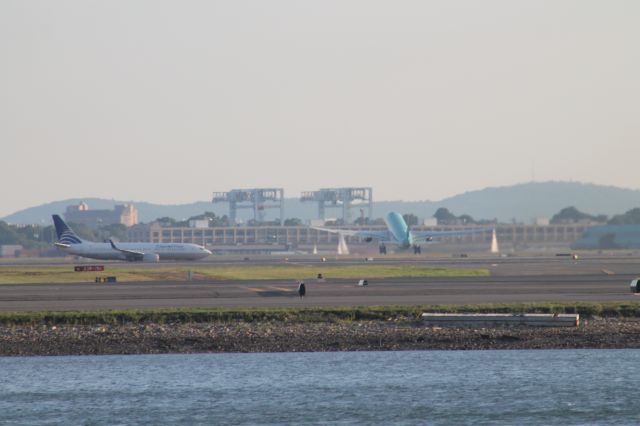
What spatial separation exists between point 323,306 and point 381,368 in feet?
64.6

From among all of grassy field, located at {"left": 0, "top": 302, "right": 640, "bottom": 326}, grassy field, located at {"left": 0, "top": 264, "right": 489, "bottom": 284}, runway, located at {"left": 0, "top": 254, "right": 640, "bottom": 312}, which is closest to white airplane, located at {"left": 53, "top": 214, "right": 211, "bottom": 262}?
grassy field, located at {"left": 0, "top": 264, "right": 489, "bottom": 284}

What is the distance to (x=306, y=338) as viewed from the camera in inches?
2152

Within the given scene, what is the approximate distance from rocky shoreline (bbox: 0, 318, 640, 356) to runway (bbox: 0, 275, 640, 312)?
11.0 meters

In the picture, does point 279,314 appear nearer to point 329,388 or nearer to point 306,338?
point 306,338

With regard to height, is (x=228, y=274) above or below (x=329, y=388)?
above

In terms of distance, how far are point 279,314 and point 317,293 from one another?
19.2m

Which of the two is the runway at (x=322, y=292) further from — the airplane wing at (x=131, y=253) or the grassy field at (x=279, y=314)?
the airplane wing at (x=131, y=253)

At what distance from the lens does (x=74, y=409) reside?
39656mm

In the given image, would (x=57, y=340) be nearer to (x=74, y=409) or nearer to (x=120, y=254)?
(x=74, y=409)

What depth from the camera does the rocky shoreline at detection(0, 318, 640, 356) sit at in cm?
5284

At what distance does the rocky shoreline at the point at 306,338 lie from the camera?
52.8m

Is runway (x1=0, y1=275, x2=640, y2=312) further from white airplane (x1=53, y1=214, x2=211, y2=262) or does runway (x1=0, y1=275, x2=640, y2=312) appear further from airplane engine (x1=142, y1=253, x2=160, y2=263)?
white airplane (x1=53, y1=214, x2=211, y2=262)

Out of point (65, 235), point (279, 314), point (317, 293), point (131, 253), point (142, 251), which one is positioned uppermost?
point (65, 235)

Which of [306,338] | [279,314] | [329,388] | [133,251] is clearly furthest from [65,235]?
[329,388]
